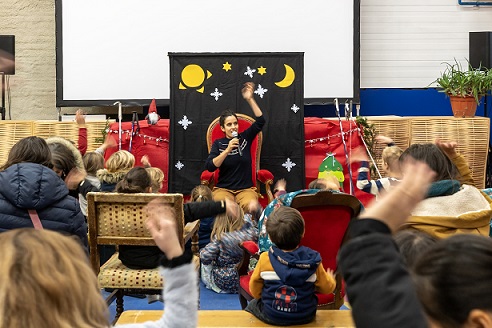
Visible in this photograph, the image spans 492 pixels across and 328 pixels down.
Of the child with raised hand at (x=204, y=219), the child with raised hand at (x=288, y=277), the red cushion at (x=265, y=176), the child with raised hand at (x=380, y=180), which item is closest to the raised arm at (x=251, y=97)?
the red cushion at (x=265, y=176)

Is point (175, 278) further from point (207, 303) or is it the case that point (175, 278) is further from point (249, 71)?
point (249, 71)

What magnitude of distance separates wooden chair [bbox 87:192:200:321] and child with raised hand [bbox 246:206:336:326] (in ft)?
2.24

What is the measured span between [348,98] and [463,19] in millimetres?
2017

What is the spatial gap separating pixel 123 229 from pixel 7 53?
474 cm

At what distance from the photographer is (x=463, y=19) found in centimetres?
946

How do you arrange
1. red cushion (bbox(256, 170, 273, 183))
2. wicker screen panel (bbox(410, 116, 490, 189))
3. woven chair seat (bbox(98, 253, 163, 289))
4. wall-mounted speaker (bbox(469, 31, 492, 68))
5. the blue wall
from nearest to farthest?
woven chair seat (bbox(98, 253, 163, 289)) → red cushion (bbox(256, 170, 273, 183)) → wicker screen panel (bbox(410, 116, 490, 189)) → wall-mounted speaker (bbox(469, 31, 492, 68)) → the blue wall

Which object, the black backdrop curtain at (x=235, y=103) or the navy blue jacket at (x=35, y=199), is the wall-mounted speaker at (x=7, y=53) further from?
the navy blue jacket at (x=35, y=199)

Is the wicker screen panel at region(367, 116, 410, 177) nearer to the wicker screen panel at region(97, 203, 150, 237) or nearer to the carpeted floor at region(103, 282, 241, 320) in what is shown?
the carpeted floor at region(103, 282, 241, 320)

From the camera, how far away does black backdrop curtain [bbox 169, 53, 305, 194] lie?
22.2 feet

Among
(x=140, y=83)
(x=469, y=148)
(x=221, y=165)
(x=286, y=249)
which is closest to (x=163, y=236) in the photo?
(x=286, y=249)

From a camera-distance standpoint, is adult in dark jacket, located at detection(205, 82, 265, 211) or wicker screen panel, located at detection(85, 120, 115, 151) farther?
wicker screen panel, located at detection(85, 120, 115, 151)

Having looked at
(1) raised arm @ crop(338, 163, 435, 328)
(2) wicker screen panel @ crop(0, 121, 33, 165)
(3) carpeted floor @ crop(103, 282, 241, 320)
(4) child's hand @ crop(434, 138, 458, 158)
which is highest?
(2) wicker screen panel @ crop(0, 121, 33, 165)

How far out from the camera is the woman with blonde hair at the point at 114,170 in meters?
4.98

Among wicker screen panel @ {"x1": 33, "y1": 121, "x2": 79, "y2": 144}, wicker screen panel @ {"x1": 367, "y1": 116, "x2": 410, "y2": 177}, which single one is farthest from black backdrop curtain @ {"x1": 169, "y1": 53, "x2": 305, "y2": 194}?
wicker screen panel @ {"x1": 33, "y1": 121, "x2": 79, "y2": 144}
